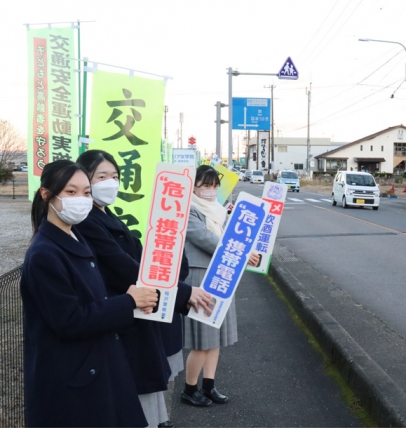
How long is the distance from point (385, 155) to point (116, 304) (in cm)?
6698

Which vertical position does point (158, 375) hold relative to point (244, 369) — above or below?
above

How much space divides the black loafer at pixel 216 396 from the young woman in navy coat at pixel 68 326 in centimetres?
174

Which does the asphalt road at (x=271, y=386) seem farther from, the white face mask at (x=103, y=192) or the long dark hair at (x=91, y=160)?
the long dark hair at (x=91, y=160)

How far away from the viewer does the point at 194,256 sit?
3.73 metres

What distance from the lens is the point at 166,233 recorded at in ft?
7.67

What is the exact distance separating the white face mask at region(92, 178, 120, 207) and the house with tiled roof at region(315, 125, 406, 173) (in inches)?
2564

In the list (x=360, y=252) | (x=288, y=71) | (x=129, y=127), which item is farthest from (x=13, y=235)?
(x=288, y=71)

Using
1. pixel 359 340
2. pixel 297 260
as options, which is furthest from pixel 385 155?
pixel 359 340

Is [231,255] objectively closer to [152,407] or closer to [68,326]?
[152,407]

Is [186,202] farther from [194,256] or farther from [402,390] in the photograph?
[402,390]

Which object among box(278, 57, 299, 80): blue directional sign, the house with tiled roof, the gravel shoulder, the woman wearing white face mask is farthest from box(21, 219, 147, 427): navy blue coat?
the house with tiled roof

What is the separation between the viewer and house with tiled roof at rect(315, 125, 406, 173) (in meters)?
63.5

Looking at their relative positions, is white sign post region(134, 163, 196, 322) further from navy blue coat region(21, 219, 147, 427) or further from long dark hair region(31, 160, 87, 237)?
long dark hair region(31, 160, 87, 237)

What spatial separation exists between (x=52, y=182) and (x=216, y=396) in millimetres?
2365
